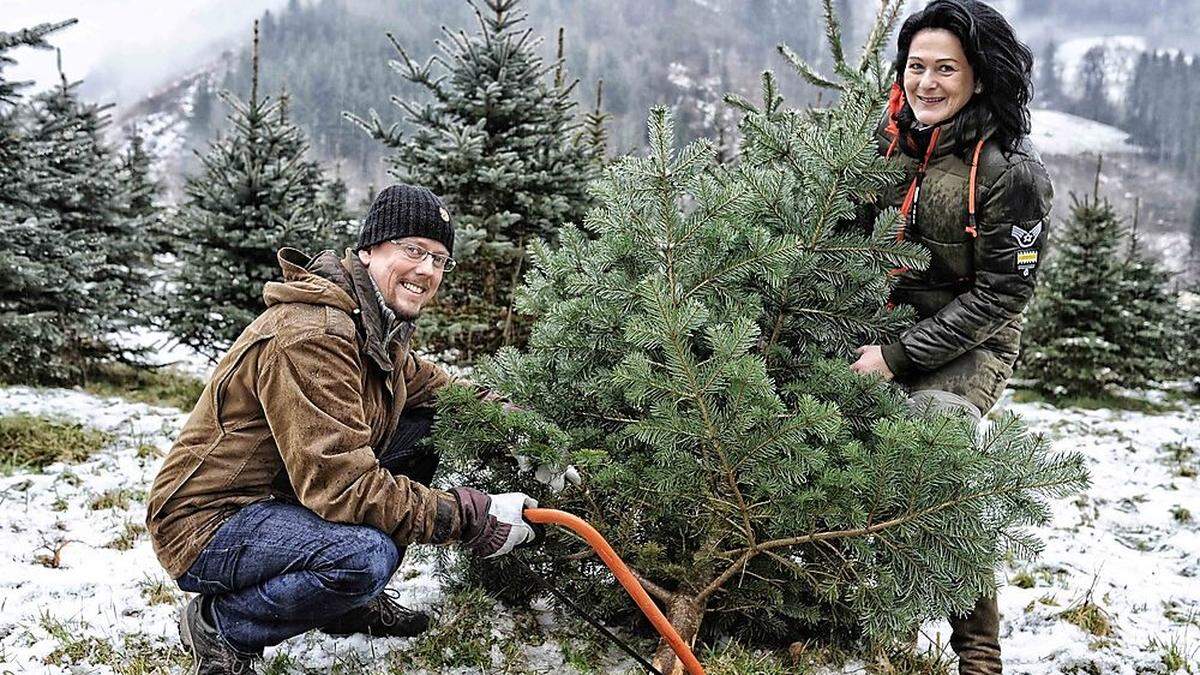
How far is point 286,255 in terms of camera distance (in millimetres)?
2812

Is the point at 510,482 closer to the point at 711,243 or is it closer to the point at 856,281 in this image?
the point at 711,243

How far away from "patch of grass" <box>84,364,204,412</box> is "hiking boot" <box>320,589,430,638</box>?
538 centimetres

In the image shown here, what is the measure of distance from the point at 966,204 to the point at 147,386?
9.19 metres

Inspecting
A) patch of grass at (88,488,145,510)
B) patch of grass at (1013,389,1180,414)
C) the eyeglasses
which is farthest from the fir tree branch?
patch of grass at (1013,389,1180,414)

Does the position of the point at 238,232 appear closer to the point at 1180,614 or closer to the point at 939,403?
the point at 939,403

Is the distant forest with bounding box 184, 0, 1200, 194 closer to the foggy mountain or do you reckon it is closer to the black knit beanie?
the foggy mountain

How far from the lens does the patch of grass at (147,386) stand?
8109 millimetres

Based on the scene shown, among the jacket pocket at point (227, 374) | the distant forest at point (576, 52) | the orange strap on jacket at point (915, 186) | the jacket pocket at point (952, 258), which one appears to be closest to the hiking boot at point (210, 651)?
→ the jacket pocket at point (227, 374)

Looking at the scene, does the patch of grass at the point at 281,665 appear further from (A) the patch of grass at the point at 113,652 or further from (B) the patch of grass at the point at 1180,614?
(B) the patch of grass at the point at 1180,614

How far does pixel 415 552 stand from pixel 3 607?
71.0 inches

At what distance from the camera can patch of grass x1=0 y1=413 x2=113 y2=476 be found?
557 centimetres

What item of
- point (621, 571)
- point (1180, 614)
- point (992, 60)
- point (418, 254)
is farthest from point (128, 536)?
point (1180, 614)

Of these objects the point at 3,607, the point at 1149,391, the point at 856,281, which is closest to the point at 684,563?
the point at 856,281

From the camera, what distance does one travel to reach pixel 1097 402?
38.7 feet
